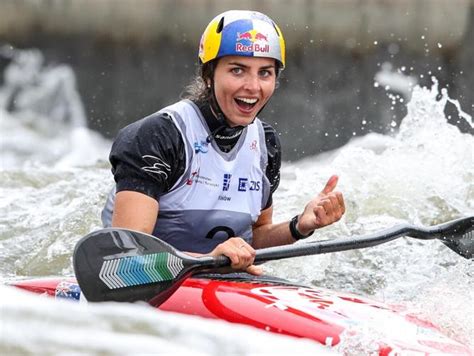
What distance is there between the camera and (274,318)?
11.3ft

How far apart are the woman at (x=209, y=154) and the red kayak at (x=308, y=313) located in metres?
0.31

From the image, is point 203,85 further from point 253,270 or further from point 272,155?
point 253,270

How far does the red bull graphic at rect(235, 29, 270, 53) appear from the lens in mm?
4047

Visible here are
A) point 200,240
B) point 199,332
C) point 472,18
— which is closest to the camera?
point 199,332

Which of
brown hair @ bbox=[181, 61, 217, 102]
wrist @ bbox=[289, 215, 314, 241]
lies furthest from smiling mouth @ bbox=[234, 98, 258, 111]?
wrist @ bbox=[289, 215, 314, 241]

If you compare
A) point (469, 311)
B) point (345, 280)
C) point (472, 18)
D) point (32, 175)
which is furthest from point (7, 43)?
point (469, 311)

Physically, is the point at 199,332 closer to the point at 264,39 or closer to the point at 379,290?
the point at 264,39

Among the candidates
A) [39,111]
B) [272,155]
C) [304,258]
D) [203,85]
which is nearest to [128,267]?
[203,85]

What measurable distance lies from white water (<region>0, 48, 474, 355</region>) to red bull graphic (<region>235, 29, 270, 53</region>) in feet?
3.69

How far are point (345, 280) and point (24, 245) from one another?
196 centimetres

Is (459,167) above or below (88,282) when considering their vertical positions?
above

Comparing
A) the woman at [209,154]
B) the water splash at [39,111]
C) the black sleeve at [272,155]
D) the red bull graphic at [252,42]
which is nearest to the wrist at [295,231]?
the woman at [209,154]

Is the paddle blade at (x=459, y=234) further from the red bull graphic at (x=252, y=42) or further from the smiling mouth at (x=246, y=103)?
the red bull graphic at (x=252, y=42)

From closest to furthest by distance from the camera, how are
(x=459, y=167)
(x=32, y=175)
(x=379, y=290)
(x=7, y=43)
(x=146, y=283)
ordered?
(x=146, y=283)
(x=379, y=290)
(x=459, y=167)
(x=32, y=175)
(x=7, y=43)
